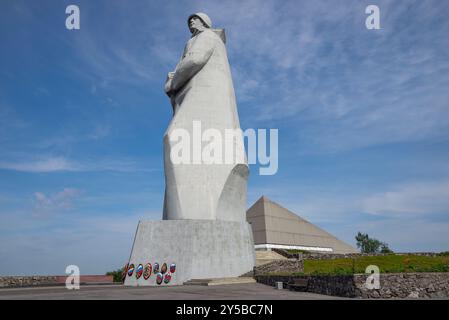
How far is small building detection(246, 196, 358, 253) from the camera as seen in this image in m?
40.5

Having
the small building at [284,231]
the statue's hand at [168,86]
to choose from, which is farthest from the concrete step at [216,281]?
the small building at [284,231]

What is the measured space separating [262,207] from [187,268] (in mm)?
24005

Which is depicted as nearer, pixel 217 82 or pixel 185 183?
pixel 185 183

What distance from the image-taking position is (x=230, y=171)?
74.4 feet

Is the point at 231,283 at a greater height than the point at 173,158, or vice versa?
the point at 173,158

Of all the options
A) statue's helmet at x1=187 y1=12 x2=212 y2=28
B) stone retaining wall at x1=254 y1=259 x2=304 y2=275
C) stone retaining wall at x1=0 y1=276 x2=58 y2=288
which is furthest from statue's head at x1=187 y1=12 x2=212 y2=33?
stone retaining wall at x1=0 y1=276 x2=58 y2=288

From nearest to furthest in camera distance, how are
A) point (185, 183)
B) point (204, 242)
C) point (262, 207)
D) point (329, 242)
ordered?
point (204, 242) < point (185, 183) < point (262, 207) < point (329, 242)

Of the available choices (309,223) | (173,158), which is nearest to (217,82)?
(173,158)

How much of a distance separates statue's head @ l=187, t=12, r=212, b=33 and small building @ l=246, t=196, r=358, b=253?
20.2 metres

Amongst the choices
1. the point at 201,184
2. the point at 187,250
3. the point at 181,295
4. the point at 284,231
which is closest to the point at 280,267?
the point at 187,250

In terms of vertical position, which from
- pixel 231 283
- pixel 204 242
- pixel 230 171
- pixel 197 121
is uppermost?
pixel 197 121

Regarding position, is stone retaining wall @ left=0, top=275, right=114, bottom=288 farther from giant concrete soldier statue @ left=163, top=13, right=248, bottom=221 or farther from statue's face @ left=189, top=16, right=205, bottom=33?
statue's face @ left=189, top=16, right=205, bottom=33

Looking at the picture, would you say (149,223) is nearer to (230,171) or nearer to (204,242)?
(204,242)

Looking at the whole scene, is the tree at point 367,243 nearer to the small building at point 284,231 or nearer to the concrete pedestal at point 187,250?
the small building at point 284,231
